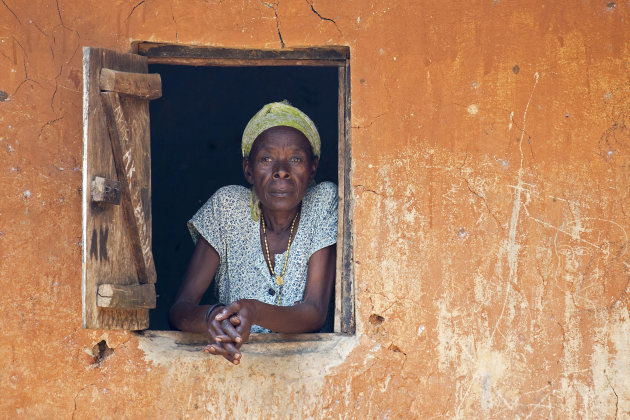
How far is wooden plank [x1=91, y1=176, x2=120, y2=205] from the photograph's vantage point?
3.22 m

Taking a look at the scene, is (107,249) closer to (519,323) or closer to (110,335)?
(110,335)

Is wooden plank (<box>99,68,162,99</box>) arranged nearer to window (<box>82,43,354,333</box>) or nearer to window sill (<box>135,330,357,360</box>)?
window (<box>82,43,354,333</box>)

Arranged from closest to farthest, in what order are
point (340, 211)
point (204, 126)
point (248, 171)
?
point (340, 211), point (248, 171), point (204, 126)

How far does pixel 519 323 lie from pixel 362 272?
656 millimetres

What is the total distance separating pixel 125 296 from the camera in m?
3.36

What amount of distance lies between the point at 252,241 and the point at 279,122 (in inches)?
21.9

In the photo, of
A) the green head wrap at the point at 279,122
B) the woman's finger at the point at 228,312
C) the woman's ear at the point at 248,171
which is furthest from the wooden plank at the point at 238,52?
the woman's finger at the point at 228,312

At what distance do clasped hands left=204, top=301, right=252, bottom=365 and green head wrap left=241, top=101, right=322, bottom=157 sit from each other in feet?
3.46

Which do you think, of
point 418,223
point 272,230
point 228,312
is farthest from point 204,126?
point 228,312

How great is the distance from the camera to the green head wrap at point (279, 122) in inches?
162

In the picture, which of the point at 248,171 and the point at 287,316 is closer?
the point at 287,316

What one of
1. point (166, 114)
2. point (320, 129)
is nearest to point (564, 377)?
point (320, 129)

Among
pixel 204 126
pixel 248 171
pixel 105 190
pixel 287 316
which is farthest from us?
pixel 204 126

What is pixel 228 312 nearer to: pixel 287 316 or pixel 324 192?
pixel 287 316
